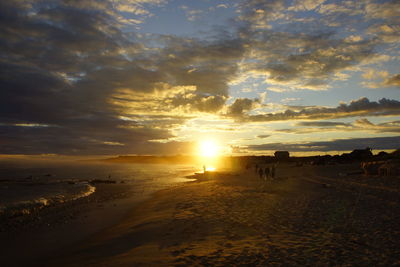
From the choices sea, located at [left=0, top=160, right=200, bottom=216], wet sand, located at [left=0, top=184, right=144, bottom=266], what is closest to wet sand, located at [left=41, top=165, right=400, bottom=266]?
wet sand, located at [left=0, top=184, right=144, bottom=266]

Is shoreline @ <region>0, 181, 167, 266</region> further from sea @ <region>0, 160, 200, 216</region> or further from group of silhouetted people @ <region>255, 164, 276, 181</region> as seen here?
group of silhouetted people @ <region>255, 164, 276, 181</region>

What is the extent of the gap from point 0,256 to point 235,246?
384 inches

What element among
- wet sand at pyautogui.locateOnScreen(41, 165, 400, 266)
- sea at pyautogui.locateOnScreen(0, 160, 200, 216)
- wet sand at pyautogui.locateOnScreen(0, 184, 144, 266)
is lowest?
sea at pyautogui.locateOnScreen(0, 160, 200, 216)

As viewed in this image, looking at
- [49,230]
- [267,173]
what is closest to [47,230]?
[49,230]

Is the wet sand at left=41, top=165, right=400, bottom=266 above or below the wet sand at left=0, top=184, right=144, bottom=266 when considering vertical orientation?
above

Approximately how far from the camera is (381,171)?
33250 mm

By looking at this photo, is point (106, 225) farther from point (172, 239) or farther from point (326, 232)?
point (326, 232)

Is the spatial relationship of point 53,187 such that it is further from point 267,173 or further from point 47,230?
point 267,173

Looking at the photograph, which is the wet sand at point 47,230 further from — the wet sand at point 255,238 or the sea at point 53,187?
the sea at point 53,187

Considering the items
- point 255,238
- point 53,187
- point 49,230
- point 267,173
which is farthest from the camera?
point 53,187

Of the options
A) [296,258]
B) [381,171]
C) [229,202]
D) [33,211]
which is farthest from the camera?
[381,171]

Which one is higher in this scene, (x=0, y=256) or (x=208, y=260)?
(x=208, y=260)

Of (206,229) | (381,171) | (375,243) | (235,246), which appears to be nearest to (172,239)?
(206,229)

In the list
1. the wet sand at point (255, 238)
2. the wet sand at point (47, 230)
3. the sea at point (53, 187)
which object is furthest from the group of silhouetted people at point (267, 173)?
the wet sand at point (47, 230)
